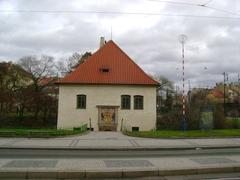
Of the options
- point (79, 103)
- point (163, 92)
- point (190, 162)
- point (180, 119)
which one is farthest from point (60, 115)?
point (163, 92)

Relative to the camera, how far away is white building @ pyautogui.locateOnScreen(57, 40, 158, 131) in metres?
45.7

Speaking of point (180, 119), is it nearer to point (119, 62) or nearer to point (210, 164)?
point (119, 62)

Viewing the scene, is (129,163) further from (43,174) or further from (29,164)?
(43,174)

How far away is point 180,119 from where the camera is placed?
42688 millimetres

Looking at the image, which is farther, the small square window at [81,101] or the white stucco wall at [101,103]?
the small square window at [81,101]

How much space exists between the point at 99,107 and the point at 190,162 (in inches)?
1308

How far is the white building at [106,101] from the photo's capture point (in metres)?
45.7

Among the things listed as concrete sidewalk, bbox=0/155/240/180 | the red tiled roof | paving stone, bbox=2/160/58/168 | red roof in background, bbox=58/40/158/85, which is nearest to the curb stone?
concrete sidewalk, bbox=0/155/240/180

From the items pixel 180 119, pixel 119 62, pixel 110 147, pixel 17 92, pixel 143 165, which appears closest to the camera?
pixel 143 165

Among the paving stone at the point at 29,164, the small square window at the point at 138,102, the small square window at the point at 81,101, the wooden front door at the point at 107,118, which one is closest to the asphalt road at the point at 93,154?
the paving stone at the point at 29,164

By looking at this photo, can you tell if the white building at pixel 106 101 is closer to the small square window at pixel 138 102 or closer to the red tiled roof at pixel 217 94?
the small square window at pixel 138 102

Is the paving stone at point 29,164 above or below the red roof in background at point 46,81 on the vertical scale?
below

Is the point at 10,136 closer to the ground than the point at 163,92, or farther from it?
closer to the ground

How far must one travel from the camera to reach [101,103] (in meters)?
46.2
